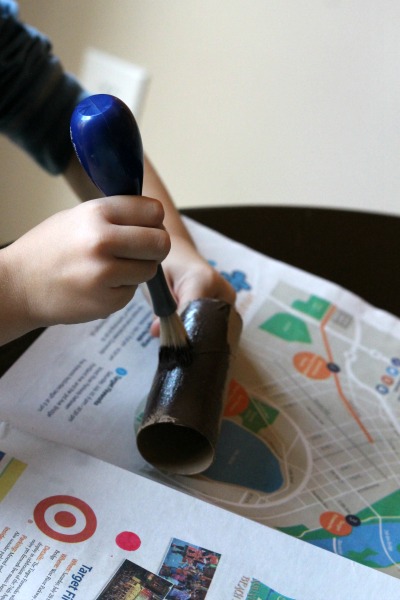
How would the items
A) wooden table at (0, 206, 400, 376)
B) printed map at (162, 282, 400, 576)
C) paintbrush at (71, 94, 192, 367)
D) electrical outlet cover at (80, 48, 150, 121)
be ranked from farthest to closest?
electrical outlet cover at (80, 48, 150, 121) → wooden table at (0, 206, 400, 376) → printed map at (162, 282, 400, 576) → paintbrush at (71, 94, 192, 367)

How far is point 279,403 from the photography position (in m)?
0.54

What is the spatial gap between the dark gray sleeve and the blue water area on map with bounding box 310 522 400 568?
0.42m

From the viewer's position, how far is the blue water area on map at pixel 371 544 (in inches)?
17.5

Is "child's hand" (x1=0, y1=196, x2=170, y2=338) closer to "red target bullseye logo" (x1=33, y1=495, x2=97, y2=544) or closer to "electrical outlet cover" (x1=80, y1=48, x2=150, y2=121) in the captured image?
"red target bullseye logo" (x1=33, y1=495, x2=97, y2=544)

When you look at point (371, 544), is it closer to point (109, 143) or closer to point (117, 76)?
point (109, 143)

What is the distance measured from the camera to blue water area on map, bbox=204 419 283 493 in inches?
18.8

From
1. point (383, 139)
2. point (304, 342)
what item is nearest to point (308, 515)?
point (304, 342)

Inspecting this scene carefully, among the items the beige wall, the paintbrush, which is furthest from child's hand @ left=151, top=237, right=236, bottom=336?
the beige wall

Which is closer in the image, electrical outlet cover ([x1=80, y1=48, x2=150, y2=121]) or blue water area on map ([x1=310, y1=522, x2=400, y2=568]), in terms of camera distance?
blue water area on map ([x1=310, y1=522, x2=400, y2=568])

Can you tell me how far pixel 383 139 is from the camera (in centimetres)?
113

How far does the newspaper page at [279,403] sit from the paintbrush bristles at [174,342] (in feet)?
0.19

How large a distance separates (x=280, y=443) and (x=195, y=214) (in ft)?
0.83

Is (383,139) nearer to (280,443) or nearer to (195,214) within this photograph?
(195,214)

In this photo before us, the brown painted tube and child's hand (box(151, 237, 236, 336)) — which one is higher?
child's hand (box(151, 237, 236, 336))
